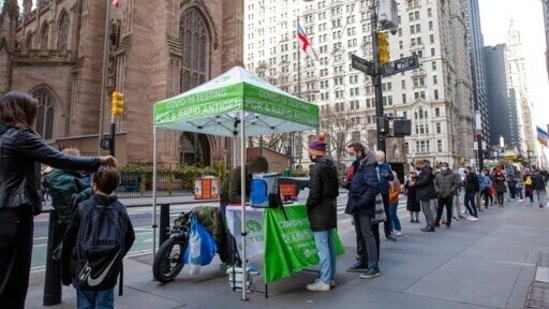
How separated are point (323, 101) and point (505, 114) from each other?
260 ft

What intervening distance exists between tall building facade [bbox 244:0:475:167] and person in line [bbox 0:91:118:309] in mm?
75732

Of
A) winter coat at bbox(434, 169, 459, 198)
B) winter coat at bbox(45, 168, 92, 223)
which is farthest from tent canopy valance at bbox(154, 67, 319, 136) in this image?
winter coat at bbox(434, 169, 459, 198)

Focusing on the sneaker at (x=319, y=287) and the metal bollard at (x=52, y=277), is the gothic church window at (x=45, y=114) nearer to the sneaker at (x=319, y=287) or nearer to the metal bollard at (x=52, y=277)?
the metal bollard at (x=52, y=277)

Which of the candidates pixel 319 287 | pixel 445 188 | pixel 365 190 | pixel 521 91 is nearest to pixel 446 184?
pixel 445 188

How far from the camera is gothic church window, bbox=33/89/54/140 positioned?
36.5m

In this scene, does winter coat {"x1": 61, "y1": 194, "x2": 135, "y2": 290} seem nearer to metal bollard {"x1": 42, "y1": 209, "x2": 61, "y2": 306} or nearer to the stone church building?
metal bollard {"x1": 42, "y1": 209, "x2": 61, "y2": 306}

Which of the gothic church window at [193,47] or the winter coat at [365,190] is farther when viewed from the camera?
the gothic church window at [193,47]

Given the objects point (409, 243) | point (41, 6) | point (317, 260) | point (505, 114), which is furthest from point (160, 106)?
point (505, 114)

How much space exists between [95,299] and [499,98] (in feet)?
532

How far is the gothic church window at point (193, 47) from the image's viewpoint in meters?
37.5

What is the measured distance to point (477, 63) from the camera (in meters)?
132

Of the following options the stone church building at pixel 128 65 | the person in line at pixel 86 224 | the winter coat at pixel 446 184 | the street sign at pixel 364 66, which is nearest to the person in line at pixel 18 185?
the person in line at pixel 86 224

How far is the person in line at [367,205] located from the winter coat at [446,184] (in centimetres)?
651

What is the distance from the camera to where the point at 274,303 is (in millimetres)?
4746
